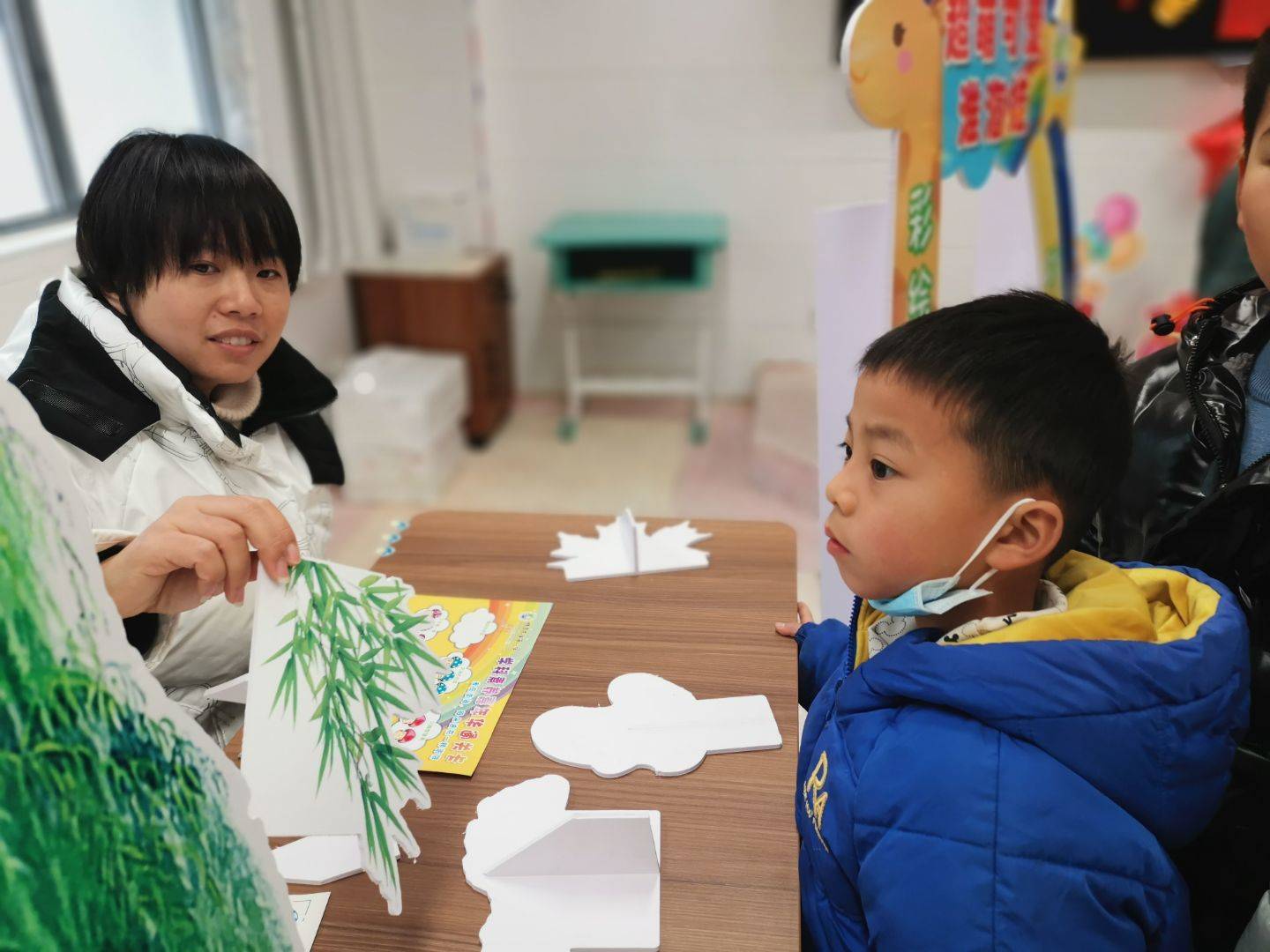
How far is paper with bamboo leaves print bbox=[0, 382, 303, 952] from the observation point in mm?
467

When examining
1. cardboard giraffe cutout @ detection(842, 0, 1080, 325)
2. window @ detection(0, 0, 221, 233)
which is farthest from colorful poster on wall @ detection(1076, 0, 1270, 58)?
window @ detection(0, 0, 221, 233)

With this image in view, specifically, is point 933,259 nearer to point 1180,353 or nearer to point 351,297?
point 1180,353

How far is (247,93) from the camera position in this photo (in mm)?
3090

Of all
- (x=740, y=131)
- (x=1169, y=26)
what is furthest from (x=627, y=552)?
(x=1169, y=26)

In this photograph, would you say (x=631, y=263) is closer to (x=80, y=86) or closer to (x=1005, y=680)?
(x=80, y=86)

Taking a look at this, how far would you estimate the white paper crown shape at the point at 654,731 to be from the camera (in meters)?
0.87

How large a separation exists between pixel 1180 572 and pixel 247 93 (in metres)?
3.12

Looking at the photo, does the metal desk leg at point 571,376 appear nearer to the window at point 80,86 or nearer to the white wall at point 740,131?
the white wall at point 740,131

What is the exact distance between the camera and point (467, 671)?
39.6 inches

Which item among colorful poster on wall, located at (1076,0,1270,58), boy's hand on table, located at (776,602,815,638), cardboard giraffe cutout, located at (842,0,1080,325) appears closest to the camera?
boy's hand on table, located at (776,602,815,638)

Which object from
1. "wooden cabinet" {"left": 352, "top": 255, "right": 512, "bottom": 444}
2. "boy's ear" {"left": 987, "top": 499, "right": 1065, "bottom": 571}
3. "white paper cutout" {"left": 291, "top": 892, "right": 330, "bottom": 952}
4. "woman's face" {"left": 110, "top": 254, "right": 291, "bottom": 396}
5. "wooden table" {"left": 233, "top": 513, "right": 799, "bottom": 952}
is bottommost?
Result: "wooden cabinet" {"left": 352, "top": 255, "right": 512, "bottom": 444}

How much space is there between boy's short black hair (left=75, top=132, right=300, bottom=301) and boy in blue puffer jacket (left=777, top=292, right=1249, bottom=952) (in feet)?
2.38

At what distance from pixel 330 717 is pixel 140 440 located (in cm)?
52

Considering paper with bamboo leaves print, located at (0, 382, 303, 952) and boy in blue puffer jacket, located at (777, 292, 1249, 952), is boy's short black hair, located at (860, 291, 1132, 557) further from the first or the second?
paper with bamboo leaves print, located at (0, 382, 303, 952)
